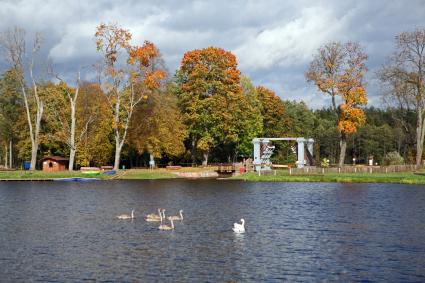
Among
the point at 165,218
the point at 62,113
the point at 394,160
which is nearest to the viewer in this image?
the point at 165,218

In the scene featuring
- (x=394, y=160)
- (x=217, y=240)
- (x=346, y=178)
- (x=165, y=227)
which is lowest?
(x=217, y=240)

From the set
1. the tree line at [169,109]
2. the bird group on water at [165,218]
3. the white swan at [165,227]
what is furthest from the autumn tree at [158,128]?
the white swan at [165,227]

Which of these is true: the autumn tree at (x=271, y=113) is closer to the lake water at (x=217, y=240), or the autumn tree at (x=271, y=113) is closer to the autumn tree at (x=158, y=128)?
the autumn tree at (x=158, y=128)

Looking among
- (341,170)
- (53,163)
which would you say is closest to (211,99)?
(341,170)

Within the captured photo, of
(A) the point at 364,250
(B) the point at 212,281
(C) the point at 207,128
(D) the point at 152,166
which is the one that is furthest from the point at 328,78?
(B) the point at 212,281

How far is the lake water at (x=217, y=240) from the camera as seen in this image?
23938mm

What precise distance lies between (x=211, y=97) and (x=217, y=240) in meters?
68.4

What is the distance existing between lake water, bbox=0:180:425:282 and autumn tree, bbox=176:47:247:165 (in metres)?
44.0

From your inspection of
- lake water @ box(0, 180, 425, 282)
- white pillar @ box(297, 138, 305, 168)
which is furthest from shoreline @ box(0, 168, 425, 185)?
lake water @ box(0, 180, 425, 282)

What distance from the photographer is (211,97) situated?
323 ft

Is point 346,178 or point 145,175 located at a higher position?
point 145,175

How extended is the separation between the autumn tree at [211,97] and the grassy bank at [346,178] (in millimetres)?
16368

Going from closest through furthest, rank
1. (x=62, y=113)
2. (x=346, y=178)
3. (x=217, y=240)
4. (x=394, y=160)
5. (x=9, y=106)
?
(x=217, y=240), (x=346, y=178), (x=394, y=160), (x=62, y=113), (x=9, y=106)

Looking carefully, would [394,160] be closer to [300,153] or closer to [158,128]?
[300,153]
